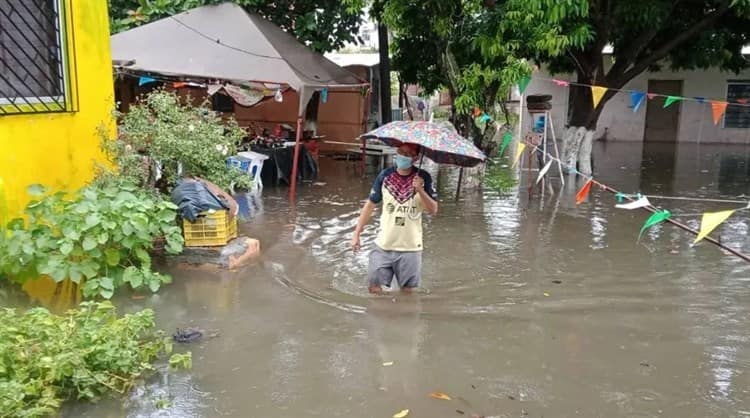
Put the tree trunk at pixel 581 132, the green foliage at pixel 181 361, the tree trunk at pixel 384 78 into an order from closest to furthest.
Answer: the green foliage at pixel 181 361, the tree trunk at pixel 581 132, the tree trunk at pixel 384 78

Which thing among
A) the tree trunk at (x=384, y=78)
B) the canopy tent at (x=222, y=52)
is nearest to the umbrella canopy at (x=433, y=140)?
the canopy tent at (x=222, y=52)

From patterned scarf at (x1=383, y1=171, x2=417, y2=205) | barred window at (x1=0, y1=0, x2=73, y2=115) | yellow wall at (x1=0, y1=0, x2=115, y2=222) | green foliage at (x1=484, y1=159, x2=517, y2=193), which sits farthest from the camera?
green foliage at (x1=484, y1=159, x2=517, y2=193)

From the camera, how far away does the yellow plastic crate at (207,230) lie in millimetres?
6441

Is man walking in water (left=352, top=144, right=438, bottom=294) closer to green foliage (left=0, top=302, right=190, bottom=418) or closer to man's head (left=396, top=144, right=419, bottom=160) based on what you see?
man's head (left=396, top=144, right=419, bottom=160)

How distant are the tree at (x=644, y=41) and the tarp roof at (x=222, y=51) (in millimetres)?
4533

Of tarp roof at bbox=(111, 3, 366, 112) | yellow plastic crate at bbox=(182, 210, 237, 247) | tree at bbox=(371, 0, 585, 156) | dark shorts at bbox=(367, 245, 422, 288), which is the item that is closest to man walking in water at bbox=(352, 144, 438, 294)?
dark shorts at bbox=(367, 245, 422, 288)

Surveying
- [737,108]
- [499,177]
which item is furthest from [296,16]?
[737,108]

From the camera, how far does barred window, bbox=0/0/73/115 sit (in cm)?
571

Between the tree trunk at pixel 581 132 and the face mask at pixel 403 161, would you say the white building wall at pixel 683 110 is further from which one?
the face mask at pixel 403 161

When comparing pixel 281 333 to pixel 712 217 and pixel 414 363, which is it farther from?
pixel 712 217

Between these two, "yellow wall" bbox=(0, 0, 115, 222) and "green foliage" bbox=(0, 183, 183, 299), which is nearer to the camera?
"green foliage" bbox=(0, 183, 183, 299)

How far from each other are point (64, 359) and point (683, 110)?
2239 centimetres

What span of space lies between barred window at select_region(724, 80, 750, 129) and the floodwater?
48.4 feet

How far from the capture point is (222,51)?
41.0 ft
